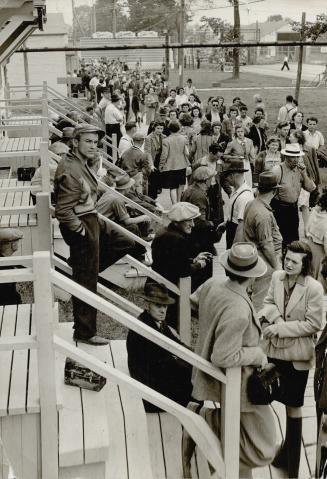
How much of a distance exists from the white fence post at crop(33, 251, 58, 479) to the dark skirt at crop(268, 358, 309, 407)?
187 cm

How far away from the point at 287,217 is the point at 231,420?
529 cm

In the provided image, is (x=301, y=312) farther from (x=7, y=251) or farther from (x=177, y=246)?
(x=7, y=251)

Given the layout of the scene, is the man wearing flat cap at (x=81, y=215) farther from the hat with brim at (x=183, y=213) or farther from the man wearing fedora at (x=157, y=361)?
the hat with brim at (x=183, y=213)

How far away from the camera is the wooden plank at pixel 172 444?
4.83 metres

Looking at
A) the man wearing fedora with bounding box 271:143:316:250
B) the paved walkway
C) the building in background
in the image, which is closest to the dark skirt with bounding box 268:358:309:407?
the man wearing fedora with bounding box 271:143:316:250

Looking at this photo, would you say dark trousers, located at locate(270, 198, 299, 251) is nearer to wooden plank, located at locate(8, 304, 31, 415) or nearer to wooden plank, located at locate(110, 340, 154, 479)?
wooden plank, located at locate(110, 340, 154, 479)

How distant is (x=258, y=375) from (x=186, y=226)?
2.35 meters

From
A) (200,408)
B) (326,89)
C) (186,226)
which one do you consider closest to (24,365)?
(200,408)

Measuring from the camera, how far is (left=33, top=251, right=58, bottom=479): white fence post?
3318 mm

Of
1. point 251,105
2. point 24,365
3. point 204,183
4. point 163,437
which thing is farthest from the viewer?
point 251,105

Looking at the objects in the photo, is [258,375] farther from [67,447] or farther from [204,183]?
[204,183]

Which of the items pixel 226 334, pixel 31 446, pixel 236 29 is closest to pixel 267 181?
pixel 226 334

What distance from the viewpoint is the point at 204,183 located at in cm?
823

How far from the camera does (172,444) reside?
5074mm
